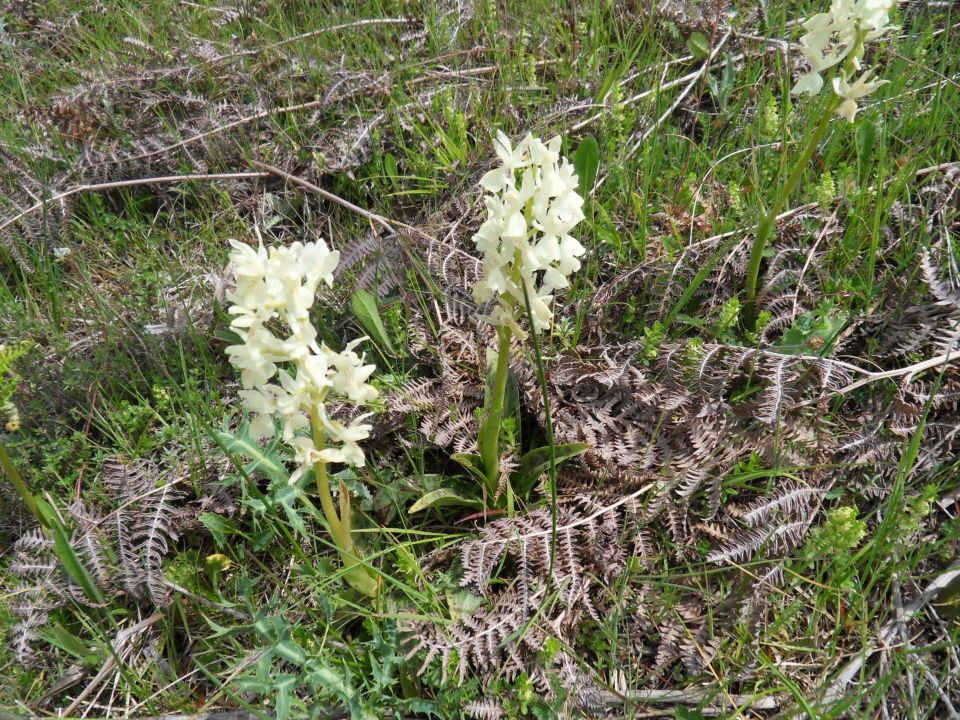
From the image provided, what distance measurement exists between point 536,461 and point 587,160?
1.12 m

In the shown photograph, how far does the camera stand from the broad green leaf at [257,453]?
1.88 meters

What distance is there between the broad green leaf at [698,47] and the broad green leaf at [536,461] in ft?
7.58

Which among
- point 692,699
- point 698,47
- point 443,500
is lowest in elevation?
point 692,699

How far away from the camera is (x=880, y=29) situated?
1.84 metres

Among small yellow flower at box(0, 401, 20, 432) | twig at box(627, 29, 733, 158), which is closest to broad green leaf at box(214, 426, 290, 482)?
small yellow flower at box(0, 401, 20, 432)

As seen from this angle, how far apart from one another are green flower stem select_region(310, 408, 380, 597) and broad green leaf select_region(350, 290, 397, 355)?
2.33 feet

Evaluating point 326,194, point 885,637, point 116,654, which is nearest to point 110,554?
point 116,654

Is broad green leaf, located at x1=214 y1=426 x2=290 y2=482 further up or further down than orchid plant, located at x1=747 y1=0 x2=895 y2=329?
further down

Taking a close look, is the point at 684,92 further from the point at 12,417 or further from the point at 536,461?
the point at 12,417

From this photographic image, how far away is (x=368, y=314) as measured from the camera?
91.9 inches

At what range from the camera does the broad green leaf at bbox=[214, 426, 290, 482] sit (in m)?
1.88

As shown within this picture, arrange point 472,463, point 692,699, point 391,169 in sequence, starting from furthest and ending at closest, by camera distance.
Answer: point 391,169, point 472,463, point 692,699

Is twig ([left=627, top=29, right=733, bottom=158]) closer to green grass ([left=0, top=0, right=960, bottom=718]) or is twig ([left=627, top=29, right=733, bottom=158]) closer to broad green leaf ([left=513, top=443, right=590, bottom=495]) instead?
green grass ([left=0, top=0, right=960, bottom=718])

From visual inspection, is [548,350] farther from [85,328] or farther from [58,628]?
[85,328]
